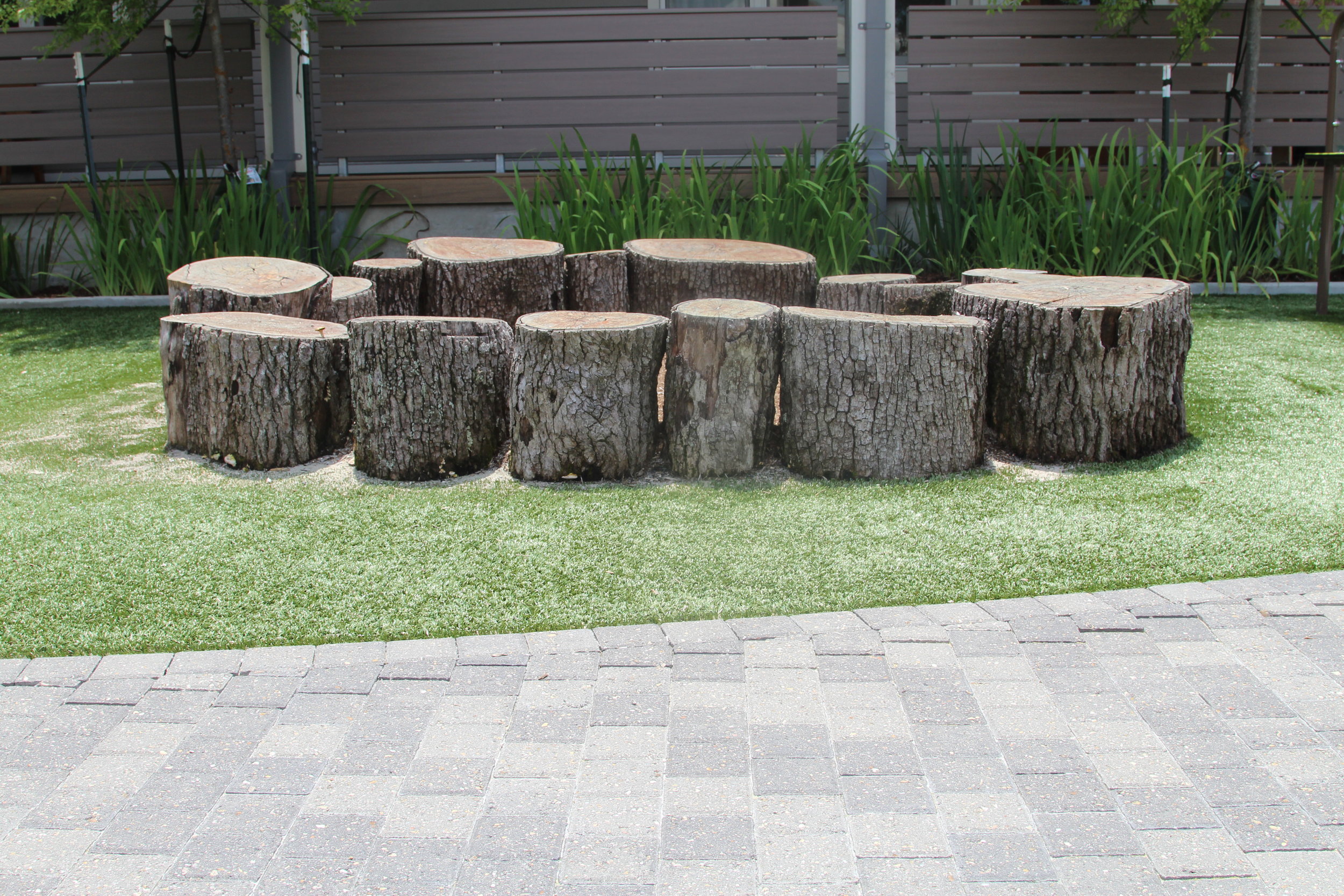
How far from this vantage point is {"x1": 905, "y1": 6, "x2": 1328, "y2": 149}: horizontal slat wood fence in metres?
8.00

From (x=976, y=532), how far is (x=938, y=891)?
174 centimetres

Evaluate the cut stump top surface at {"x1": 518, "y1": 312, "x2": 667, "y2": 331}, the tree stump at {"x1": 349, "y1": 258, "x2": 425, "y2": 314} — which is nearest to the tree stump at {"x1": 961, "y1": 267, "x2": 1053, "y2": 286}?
the cut stump top surface at {"x1": 518, "y1": 312, "x2": 667, "y2": 331}

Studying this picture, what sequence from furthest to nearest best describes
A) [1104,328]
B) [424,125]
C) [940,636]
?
1. [424,125]
2. [1104,328]
3. [940,636]

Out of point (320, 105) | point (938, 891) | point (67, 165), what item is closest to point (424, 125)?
point (320, 105)

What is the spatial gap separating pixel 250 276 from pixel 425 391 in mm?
1495

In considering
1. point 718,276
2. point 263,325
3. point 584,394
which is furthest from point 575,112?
point 584,394

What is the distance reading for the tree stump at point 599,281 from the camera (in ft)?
17.3

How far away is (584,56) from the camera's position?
809 centimetres

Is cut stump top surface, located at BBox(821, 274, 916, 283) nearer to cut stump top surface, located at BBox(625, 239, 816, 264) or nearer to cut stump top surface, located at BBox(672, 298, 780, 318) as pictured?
cut stump top surface, located at BBox(625, 239, 816, 264)

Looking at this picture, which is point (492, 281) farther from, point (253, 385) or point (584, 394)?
point (584, 394)

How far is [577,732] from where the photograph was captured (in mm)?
2186

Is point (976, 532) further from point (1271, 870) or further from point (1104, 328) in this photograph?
point (1271, 870)

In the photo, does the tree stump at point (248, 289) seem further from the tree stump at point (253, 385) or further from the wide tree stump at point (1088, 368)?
the wide tree stump at point (1088, 368)

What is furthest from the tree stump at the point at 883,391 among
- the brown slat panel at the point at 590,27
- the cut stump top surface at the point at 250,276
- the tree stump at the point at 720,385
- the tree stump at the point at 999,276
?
the brown slat panel at the point at 590,27
